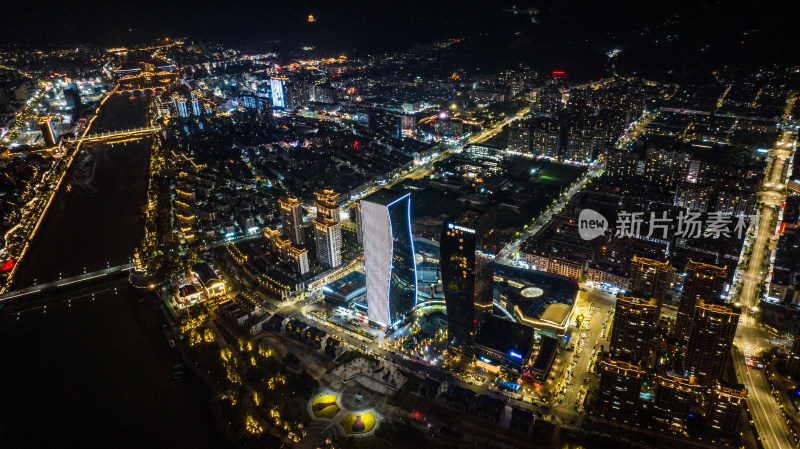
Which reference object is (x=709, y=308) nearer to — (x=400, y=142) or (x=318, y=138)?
(x=400, y=142)

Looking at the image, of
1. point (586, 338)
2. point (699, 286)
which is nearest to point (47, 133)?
point (586, 338)

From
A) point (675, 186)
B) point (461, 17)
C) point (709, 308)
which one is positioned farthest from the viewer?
point (461, 17)

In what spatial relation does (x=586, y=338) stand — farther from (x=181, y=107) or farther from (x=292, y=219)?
(x=181, y=107)

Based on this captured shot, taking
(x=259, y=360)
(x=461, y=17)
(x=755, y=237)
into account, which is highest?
(x=461, y=17)

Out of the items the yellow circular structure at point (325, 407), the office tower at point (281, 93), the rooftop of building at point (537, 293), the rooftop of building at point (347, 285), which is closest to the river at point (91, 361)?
the yellow circular structure at point (325, 407)

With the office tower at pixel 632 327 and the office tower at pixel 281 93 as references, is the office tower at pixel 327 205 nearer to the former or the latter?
the office tower at pixel 632 327

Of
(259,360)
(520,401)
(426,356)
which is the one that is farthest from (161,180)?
(520,401)

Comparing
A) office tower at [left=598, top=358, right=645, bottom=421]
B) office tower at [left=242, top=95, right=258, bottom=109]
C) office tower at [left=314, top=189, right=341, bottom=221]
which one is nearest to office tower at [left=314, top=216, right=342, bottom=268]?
office tower at [left=314, top=189, right=341, bottom=221]
